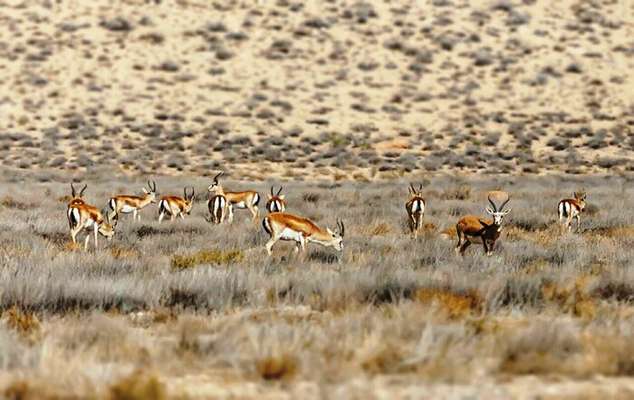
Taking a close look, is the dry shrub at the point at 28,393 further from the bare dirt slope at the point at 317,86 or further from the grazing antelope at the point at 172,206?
the bare dirt slope at the point at 317,86

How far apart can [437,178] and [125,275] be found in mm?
25101

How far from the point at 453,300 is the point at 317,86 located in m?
40.5

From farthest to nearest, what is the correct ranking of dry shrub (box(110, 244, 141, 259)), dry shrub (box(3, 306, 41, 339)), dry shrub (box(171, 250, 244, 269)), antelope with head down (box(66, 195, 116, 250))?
antelope with head down (box(66, 195, 116, 250)), dry shrub (box(110, 244, 141, 259)), dry shrub (box(171, 250, 244, 269)), dry shrub (box(3, 306, 41, 339))

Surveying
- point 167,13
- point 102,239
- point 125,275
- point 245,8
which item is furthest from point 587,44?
point 125,275

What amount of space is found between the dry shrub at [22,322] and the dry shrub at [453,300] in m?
3.89

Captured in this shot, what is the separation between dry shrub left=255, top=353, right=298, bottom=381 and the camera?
236 inches

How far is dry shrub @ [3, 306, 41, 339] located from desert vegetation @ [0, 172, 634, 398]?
0.12 feet

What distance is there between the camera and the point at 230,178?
117ft

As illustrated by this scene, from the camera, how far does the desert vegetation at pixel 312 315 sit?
594 centimetres

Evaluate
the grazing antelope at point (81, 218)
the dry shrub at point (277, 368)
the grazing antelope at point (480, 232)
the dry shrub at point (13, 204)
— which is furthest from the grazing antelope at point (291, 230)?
the dry shrub at point (13, 204)

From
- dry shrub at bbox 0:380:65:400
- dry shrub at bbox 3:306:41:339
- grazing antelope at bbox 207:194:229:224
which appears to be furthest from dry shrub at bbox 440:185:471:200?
dry shrub at bbox 0:380:65:400

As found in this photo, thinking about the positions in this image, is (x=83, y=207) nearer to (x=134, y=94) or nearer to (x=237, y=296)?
(x=237, y=296)

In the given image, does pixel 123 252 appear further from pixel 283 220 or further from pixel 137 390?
pixel 137 390

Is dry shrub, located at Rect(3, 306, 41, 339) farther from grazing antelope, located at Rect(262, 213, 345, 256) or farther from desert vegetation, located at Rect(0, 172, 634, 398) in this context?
grazing antelope, located at Rect(262, 213, 345, 256)
